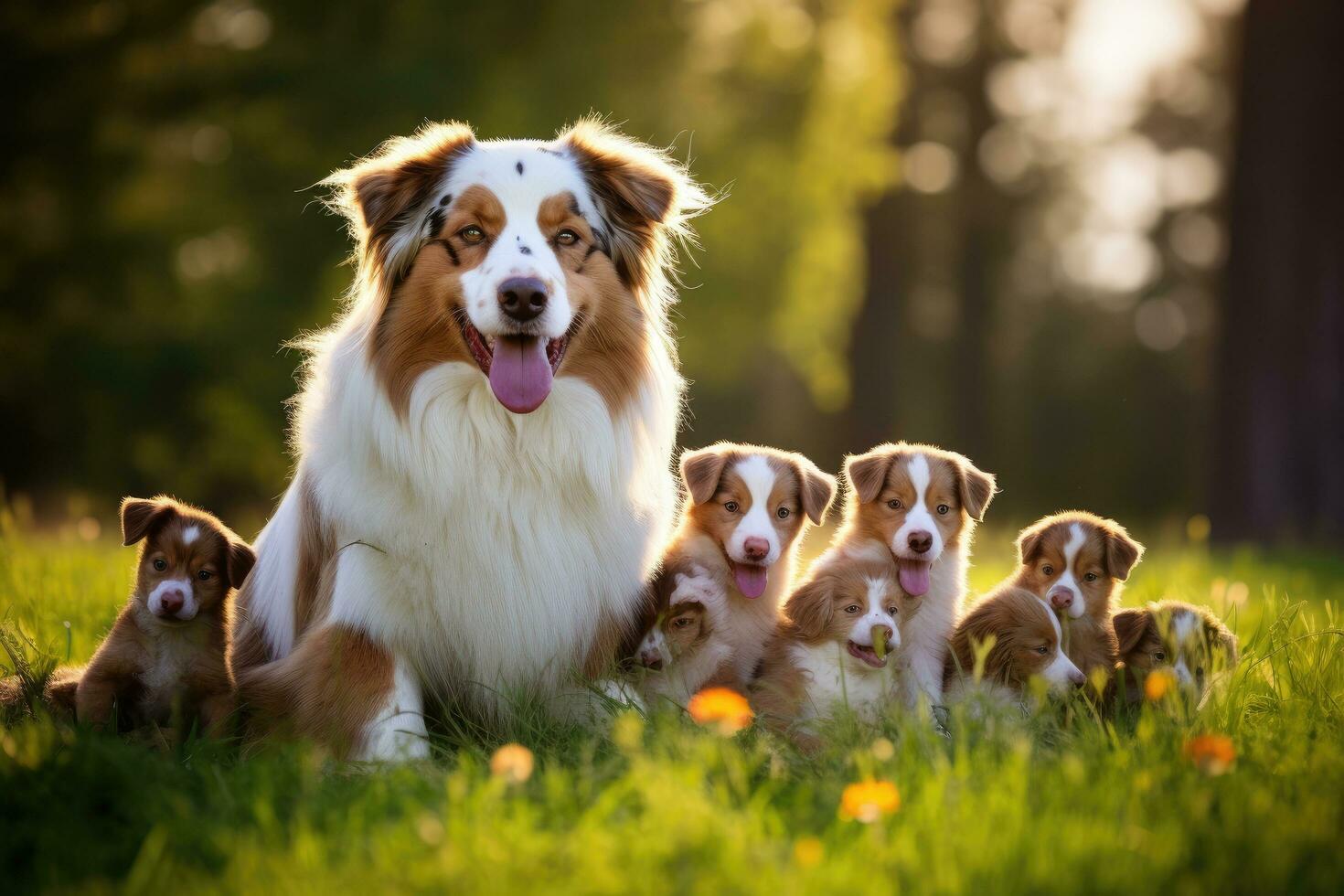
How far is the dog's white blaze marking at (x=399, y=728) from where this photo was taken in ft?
12.8

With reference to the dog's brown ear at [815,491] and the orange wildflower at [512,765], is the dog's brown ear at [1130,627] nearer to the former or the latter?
the dog's brown ear at [815,491]

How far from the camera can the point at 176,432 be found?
53.6 ft

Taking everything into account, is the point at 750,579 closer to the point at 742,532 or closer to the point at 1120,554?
the point at 742,532

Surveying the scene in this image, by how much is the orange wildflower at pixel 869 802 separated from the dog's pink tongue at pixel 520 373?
1816 mm

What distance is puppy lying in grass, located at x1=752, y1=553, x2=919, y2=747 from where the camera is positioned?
14.2 feet

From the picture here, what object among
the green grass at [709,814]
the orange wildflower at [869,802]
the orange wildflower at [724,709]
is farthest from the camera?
the orange wildflower at [724,709]

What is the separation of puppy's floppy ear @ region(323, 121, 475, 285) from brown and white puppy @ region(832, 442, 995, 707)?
76.2 inches

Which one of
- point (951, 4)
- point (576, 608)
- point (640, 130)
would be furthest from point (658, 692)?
point (951, 4)

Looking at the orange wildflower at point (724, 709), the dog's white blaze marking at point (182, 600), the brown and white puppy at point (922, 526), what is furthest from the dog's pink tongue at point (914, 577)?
the dog's white blaze marking at point (182, 600)

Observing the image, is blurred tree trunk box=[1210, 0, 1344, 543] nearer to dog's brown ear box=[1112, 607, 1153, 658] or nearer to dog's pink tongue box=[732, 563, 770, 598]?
dog's brown ear box=[1112, 607, 1153, 658]

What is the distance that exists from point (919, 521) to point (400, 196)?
2.33m

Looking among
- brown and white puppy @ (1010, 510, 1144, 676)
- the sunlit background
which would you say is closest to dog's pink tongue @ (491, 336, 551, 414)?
brown and white puppy @ (1010, 510, 1144, 676)

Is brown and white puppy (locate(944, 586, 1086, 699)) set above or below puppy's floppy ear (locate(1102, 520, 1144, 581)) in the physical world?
below

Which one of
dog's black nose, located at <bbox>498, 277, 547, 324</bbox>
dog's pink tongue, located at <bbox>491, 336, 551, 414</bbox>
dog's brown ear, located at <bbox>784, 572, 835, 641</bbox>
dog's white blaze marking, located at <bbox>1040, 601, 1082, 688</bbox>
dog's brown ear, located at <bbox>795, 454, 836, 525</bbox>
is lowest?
dog's white blaze marking, located at <bbox>1040, 601, 1082, 688</bbox>
